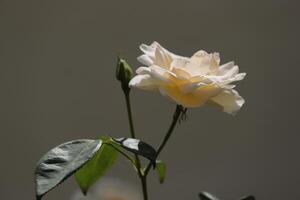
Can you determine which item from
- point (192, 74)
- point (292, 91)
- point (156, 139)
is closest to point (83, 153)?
point (192, 74)

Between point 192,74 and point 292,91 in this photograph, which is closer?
point 192,74

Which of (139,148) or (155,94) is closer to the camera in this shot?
(139,148)

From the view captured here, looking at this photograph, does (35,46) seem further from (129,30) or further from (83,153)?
(83,153)

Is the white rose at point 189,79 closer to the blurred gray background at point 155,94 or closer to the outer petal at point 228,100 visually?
the outer petal at point 228,100

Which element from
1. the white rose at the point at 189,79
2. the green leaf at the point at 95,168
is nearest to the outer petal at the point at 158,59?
the white rose at the point at 189,79

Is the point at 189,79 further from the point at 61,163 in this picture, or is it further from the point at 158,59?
the point at 61,163

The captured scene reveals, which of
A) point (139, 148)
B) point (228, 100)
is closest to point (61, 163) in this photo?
point (139, 148)
